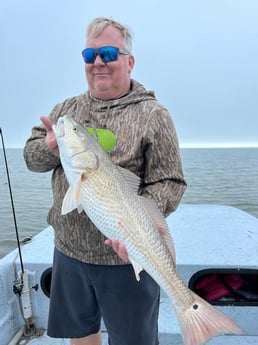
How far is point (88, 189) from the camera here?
2.09 metres

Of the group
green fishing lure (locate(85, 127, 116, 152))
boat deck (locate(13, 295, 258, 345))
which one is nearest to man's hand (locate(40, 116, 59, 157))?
green fishing lure (locate(85, 127, 116, 152))

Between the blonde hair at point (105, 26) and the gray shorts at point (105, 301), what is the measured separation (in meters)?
1.59

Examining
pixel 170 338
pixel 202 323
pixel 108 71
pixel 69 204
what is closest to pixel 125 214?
pixel 69 204

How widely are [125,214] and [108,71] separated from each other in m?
1.02

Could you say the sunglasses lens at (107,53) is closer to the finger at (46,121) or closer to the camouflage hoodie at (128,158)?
the camouflage hoodie at (128,158)

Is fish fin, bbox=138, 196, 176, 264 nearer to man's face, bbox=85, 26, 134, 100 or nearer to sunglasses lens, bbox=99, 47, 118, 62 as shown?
man's face, bbox=85, 26, 134, 100

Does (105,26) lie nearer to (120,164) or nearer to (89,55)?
(89,55)

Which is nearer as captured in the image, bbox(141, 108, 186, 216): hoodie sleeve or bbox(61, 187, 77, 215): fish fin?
bbox(61, 187, 77, 215): fish fin

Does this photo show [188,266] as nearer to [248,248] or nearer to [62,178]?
[248,248]

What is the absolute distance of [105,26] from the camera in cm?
239

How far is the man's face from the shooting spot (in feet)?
7.84

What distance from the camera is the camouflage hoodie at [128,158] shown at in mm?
2324

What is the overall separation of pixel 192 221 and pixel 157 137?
11.5 feet

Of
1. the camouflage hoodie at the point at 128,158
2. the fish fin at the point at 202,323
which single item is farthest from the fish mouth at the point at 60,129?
the fish fin at the point at 202,323
